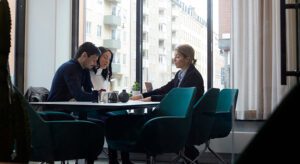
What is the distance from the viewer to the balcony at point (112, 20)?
5926 mm

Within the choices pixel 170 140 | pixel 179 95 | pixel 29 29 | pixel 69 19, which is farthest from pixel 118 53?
pixel 170 140

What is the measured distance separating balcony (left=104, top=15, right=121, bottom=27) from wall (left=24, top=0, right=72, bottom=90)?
0.61 metres

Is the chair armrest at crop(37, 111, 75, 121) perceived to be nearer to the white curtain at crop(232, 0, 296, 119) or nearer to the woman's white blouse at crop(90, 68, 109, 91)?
the woman's white blouse at crop(90, 68, 109, 91)

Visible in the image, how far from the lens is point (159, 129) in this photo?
9.52 ft

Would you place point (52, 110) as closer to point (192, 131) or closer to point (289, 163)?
point (192, 131)

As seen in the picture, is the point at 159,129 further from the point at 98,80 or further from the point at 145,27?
the point at 145,27

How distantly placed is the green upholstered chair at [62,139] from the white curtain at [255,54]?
9.23 ft

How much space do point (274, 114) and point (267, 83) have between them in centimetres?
484

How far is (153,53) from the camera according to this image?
5.79m

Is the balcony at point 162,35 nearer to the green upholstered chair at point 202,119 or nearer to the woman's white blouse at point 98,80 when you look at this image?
the woman's white blouse at point 98,80

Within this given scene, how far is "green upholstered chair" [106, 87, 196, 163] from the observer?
2.91m

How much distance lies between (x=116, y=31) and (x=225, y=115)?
2.32m

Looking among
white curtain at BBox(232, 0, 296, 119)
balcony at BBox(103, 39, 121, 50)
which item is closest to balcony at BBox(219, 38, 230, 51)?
white curtain at BBox(232, 0, 296, 119)

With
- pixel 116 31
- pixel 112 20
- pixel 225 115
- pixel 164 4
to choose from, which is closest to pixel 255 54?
pixel 225 115
